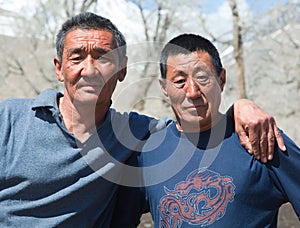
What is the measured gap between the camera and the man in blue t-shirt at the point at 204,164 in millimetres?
1860

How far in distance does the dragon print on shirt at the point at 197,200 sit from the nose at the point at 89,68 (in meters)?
0.61

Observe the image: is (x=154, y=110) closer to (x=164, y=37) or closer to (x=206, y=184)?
(x=164, y=37)

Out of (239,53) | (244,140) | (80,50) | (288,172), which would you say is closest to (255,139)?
(244,140)

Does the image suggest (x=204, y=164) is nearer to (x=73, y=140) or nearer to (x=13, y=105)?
(x=73, y=140)

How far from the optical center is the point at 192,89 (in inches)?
79.8

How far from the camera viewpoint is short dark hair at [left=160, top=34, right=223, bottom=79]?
2.13 m

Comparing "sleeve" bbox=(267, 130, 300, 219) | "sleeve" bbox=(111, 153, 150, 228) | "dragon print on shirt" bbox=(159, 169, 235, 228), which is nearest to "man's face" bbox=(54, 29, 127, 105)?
"sleeve" bbox=(111, 153, 150, 228)

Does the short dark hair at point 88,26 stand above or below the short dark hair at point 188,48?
above

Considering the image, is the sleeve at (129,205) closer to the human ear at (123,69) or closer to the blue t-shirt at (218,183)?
the blue t-shirt at (218,183)

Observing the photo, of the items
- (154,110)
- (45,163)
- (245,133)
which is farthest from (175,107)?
(154,110)

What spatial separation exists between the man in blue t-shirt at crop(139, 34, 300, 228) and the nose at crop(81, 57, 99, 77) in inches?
13.9

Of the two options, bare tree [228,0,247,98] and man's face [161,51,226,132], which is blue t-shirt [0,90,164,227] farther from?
bare tree [228,0,247,98]

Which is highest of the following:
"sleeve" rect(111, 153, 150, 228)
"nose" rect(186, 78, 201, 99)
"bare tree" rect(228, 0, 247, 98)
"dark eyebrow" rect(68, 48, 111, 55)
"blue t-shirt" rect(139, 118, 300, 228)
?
"bare tree" rect(228, 0, 247, 98)

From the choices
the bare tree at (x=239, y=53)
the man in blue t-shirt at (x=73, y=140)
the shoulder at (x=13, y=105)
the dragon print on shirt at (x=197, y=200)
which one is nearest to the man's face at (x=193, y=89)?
the man in blue t-shirt at (x=73, y=140)
